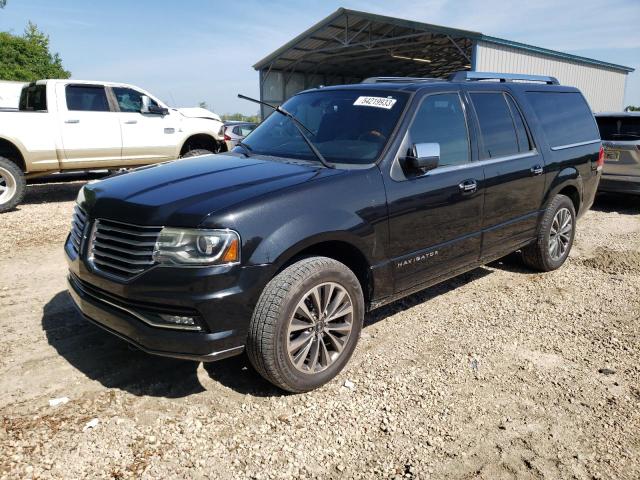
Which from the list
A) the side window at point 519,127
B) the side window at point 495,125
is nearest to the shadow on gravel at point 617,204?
the side window at point 519,127

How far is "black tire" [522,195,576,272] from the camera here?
5.17 metres

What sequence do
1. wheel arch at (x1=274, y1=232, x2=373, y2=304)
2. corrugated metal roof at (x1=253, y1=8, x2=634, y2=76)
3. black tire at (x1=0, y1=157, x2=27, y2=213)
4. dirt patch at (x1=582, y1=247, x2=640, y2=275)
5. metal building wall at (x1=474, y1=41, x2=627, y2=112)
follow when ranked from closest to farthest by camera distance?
wheel arch at (x1=274, y1=232, x2=373, y2=304)
dirt patch at (x1=582, y1=247, x2=640, y2=275)
black tire at (x1=0, y1=157, x2=27, y2=213)
metal building wall at (x1=474, y1=41, x2=627, y2=112)
corrugated metal roof at (x1=253, y1=8, x2=634, y2=76)

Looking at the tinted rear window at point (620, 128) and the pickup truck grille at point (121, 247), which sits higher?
the tinted rear window at point (620, 128)

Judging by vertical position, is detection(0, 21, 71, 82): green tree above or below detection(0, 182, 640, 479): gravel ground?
above

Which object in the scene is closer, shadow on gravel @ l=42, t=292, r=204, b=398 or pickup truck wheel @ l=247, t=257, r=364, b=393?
pickup truck wheel @ l=247, t=257, r=364, b=393

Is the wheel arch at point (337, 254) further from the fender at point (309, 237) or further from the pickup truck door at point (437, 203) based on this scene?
the pickup truck door at point (437, 203)

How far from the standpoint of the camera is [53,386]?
3219mm

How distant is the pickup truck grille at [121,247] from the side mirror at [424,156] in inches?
69.8

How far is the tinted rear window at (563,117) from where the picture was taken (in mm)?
5152

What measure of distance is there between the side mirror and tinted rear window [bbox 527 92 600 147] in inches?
81.4

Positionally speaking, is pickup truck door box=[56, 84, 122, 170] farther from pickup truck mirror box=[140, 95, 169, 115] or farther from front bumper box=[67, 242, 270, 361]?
front bumper box=[67, 242, 270, 361]

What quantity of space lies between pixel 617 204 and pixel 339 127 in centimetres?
835

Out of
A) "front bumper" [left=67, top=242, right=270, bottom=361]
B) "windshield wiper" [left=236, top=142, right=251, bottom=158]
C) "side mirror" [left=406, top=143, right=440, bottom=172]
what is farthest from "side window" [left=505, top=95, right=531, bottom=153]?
"front bumper" [left=67, top=242, right=270, bottom=361]

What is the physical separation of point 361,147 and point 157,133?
7.31 metres
